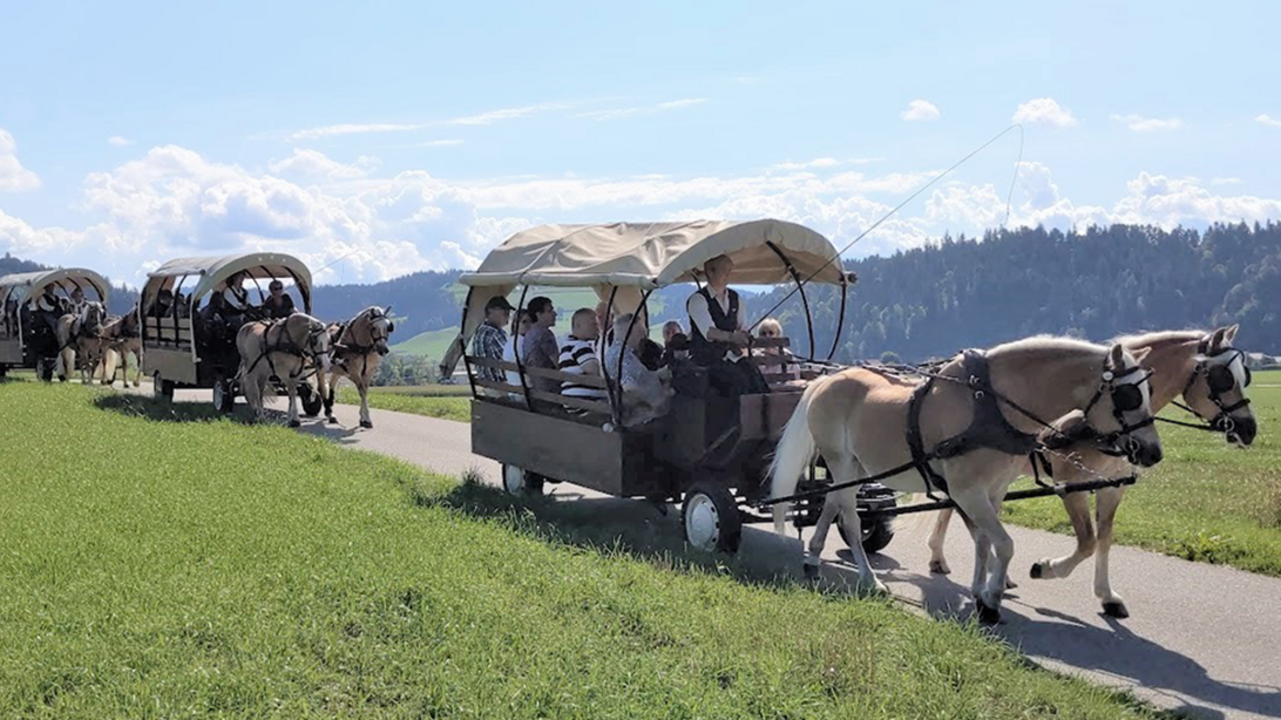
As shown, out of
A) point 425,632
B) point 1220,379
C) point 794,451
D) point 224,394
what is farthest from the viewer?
point 224,394

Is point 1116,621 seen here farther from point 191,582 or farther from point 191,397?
point 191,397

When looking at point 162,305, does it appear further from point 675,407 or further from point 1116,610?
point 1116,610

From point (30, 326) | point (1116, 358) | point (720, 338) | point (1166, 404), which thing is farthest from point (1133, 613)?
point (30, 326)

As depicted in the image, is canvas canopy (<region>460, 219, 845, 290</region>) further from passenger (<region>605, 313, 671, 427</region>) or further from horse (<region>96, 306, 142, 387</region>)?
horse (<region>96, 306, 142, 387</region>)

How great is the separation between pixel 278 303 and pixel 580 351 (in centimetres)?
1079

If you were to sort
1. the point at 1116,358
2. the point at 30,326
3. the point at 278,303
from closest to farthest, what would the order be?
the point at 1116,358
the point at 278,303
the point at 30,326

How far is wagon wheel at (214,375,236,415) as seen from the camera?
744 inches

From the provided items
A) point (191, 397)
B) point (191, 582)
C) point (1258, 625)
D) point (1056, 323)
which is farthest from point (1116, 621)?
point (1056, 323)

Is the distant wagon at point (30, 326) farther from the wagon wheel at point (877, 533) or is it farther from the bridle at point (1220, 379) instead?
the bridle at point (1220, 379)

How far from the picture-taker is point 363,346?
1864cm

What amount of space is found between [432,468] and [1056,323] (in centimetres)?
19523

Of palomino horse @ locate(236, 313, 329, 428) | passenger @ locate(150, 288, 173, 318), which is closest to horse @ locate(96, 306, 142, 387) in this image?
passenger @ locate(150, 288, 173, 318)

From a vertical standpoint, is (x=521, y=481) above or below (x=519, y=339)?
below

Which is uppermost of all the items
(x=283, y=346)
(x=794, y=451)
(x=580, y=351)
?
(x=580, y=351)
